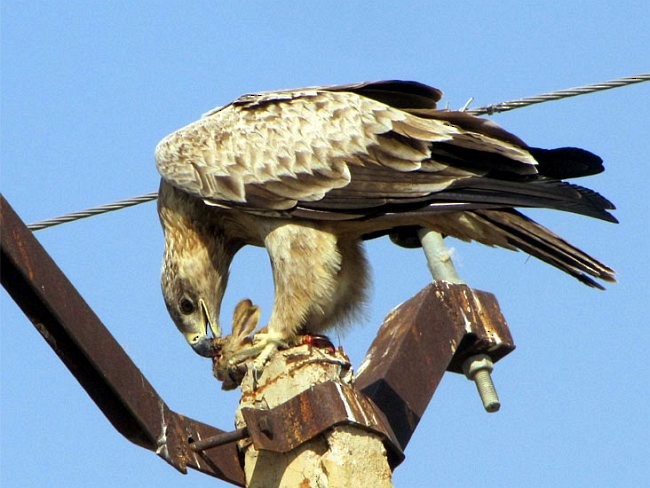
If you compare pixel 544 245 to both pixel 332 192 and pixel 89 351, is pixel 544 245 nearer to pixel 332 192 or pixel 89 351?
pixel 332 192

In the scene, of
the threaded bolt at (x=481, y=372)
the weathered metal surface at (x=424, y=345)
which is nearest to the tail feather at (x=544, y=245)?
the weathered metal surface at (x=424, y=345)

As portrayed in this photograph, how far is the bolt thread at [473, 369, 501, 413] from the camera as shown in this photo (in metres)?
4.94

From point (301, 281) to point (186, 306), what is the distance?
1.29 metres

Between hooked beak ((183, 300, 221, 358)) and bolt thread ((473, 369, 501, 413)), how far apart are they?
7.12ft

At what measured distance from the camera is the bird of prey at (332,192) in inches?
241

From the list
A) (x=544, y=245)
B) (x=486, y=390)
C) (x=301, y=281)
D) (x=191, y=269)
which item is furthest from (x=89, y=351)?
(x=191, y=269)

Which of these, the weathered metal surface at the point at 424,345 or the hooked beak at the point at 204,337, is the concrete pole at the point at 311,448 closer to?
the weathered metal surface at the point at 424,345

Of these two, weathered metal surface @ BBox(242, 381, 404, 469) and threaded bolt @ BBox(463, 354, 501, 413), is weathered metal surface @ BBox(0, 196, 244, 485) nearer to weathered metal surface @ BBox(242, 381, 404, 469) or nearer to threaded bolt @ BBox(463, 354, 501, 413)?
weathered metal surface @ BBox(242, 381, 404, 469)

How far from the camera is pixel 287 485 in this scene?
4285mm

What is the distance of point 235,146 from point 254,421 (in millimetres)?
2694

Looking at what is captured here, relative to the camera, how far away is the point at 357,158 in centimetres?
661

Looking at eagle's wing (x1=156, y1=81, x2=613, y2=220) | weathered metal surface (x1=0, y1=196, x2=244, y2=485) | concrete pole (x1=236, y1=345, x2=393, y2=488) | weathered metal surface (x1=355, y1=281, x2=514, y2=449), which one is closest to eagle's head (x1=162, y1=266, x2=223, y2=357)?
eagle's wing (x1=156, y1=81, x2=613, y2=220)

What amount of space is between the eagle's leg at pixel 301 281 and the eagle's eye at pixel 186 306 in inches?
35.3

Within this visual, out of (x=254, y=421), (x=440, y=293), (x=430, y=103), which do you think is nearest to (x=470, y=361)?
(x=440, y=293)
